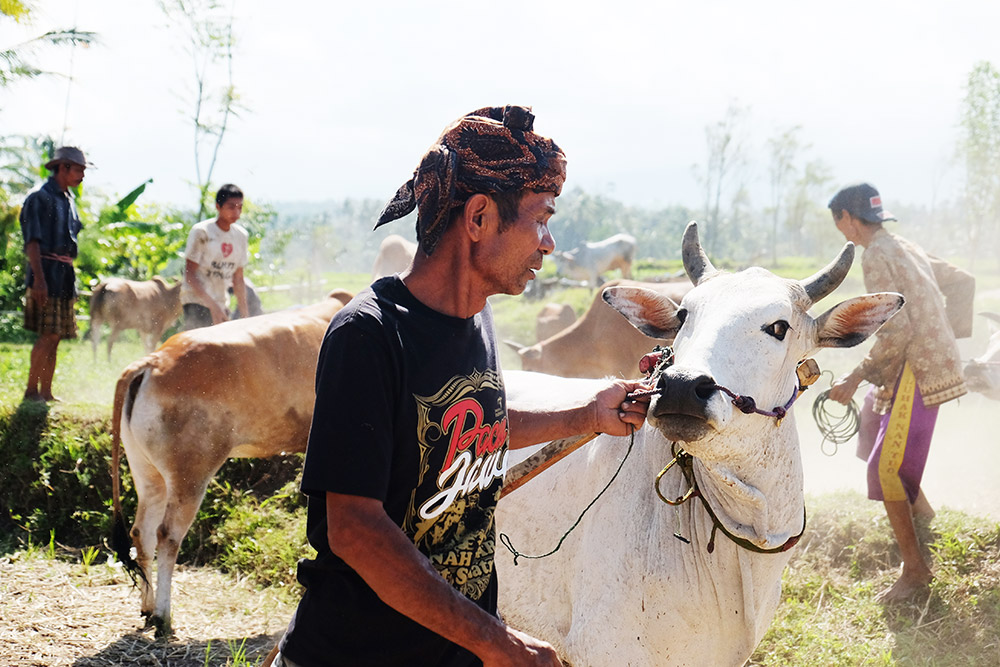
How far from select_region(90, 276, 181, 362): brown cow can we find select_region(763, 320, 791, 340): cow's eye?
35.4 ft

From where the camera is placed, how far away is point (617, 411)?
258 centimetres

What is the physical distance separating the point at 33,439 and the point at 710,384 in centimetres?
689

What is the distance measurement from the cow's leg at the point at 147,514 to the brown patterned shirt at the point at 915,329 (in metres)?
4.61

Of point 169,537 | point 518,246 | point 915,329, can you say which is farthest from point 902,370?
point 169,537

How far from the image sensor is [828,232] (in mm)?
47188

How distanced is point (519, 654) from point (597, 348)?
7.10 meters

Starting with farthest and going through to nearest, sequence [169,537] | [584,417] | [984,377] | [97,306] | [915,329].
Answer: [97,306]
[984,377]
[169,537]
[915,329]
[584,417]

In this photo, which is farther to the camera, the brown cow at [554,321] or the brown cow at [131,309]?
Result: the brown cow at [554,321]

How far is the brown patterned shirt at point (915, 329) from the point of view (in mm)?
4902

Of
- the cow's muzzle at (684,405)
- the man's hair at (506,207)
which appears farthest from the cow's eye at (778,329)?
the man's hair at (506,207)

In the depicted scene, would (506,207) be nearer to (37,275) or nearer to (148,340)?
(37,275)

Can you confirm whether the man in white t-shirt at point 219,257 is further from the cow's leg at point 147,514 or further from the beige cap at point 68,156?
the cow's leg at point 147,514

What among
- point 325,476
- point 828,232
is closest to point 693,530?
point 325,476

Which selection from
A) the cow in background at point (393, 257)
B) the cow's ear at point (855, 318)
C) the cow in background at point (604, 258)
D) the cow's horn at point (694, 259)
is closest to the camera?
the cow's ear at point (855, 318)
